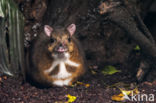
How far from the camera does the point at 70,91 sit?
3660mm

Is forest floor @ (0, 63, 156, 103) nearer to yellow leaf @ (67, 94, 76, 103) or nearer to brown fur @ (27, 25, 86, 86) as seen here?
yellow leaf @ (67, 94, 76, 103)

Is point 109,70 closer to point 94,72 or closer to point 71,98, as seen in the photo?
point 94,72

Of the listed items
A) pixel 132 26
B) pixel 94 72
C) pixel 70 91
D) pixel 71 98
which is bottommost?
pixel 71 98

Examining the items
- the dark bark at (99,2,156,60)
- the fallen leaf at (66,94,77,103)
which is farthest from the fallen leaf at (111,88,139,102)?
the dark bark at (99,2,156,60)

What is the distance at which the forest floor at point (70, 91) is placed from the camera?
11.2 feet

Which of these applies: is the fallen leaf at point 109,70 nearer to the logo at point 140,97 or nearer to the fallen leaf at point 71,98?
the logo at point 140,97

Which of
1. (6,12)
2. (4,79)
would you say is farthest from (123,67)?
(6,12)

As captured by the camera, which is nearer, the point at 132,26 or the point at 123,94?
the point at 123,94

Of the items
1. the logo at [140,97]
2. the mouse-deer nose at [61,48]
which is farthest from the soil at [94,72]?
the mouse-deer nose at [61,48]

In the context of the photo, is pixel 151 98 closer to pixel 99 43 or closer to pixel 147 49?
pixel 147 49

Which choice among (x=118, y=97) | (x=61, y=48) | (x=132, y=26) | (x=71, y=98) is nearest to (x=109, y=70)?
(x=132, y=26)

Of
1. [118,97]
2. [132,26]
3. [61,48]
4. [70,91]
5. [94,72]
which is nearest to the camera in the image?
[61,48]

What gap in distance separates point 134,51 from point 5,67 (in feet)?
7.79

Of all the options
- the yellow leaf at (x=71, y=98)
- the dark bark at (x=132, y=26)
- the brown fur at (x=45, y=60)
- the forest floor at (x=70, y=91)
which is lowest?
the yellow leaf at (x=71, y=98)
